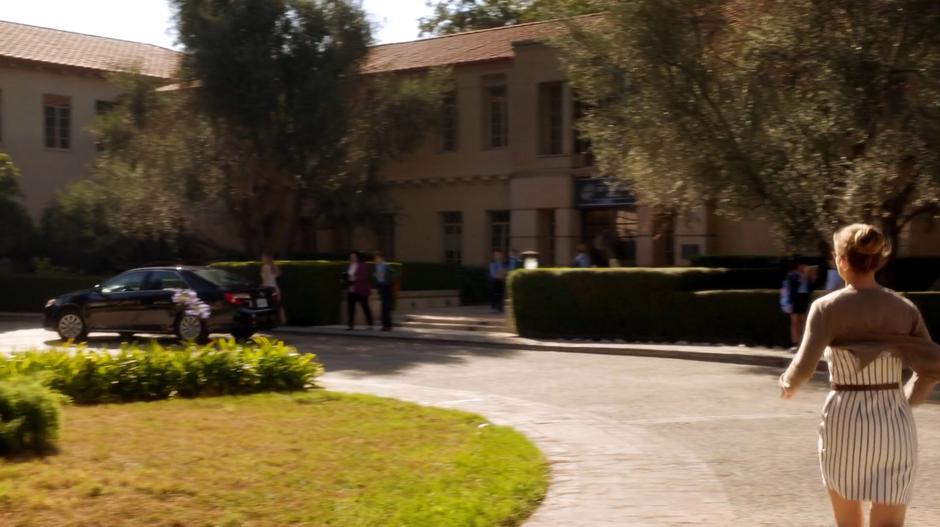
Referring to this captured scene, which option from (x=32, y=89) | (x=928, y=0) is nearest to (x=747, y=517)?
(x=928, y=0)

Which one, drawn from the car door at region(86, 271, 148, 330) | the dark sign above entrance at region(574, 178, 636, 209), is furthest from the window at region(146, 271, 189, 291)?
the dark sign above entrance at region(574, 178, 636, 209)

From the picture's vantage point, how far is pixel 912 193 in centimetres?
1911

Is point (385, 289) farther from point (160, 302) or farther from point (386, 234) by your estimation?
point (386, 234)

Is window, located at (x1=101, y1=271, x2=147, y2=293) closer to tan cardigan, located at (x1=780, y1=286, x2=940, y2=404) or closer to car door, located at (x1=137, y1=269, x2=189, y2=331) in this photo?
car door, located at (x1=137, y1=269, x2=189, y2=331)

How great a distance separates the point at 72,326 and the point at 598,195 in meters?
14.1

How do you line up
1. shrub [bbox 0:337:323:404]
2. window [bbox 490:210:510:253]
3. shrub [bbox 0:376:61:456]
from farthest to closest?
window [bbox 490:210:510:253] → shrub [bbox 0:337:323:404] → shrub [bbox 0:376:61:456]

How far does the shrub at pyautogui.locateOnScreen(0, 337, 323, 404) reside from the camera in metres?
12.1

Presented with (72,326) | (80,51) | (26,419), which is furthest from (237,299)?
(80,51)

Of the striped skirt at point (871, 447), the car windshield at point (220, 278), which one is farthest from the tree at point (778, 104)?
the striped skirt at point (871, 447)

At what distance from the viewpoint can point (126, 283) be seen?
22766mm

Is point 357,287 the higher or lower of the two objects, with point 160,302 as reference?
higher

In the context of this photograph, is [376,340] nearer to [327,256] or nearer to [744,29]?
[744,29]

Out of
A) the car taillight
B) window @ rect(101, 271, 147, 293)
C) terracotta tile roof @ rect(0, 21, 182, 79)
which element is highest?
terracotta tile roof @ rect(0, 21, 182, 79)

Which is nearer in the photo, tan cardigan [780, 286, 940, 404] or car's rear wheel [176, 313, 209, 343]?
tan cardigan [780, 286, 940, 404]
